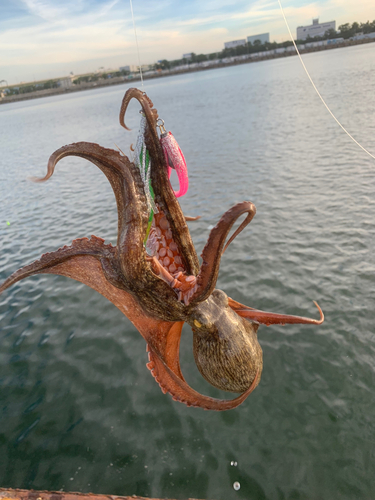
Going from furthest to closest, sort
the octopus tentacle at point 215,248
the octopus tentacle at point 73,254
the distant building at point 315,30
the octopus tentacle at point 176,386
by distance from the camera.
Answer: the distant building at point 315,30 → the octopus tentacle at point 176,386 → the octopus tentacle at point 73,254 → the octopus tentacle at point 215,248

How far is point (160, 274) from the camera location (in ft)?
8.04

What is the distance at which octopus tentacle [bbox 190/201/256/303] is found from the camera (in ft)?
6.13

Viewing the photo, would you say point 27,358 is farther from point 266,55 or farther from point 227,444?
point 266,55

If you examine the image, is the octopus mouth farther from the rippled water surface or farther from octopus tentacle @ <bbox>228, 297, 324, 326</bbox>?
the rippled water surface

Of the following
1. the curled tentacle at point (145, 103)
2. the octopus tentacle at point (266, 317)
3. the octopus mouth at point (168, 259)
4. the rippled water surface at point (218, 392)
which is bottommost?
the rippled water surface at point (218, 392)

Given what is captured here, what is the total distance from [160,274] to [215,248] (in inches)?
22.9

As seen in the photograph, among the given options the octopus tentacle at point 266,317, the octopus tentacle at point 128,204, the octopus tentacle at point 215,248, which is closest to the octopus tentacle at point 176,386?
the octopus tentacle at point 266,317

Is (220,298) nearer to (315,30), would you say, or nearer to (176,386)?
(176,386)

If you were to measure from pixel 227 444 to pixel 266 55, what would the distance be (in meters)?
215

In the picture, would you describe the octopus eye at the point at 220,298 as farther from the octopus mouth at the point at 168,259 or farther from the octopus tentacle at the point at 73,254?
the octopus tentacle at the point at 73,254

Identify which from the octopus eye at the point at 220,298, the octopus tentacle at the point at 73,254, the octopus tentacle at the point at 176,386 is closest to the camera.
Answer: the octopus tentacle at the point at 73,254

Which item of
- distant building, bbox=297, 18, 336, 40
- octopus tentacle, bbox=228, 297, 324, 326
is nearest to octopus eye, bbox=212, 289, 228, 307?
octopus tentacle, bbox=228, 297, 324, 326

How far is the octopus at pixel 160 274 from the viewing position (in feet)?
7.26

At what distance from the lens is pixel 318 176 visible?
14.6 m
